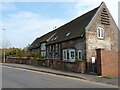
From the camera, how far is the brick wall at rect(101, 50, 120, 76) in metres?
14.9

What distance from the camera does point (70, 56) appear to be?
24.0m

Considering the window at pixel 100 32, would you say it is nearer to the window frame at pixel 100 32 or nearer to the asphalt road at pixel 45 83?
the window frame at pixel 100 32

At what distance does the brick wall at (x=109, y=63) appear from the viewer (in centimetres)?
1492

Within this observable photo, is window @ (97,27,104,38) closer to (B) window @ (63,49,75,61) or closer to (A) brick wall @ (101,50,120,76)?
(B) window @ (63,49,75,61)

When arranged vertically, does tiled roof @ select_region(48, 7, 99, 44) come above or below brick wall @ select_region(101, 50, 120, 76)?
above

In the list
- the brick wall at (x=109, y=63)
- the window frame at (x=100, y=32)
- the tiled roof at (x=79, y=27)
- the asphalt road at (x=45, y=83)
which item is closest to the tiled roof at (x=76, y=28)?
the tiled roof at (x=79, y=27)

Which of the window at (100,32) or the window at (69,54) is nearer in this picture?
the window at (100,32)

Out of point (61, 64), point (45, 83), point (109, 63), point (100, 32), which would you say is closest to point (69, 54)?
point (61, 64)

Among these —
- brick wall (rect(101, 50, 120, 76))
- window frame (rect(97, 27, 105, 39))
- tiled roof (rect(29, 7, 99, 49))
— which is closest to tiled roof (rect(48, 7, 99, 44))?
tiled roof (rect(29, 7, 99, 49))

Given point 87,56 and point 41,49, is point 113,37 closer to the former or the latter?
point 87,56

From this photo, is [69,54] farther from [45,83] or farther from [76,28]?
[45,83]

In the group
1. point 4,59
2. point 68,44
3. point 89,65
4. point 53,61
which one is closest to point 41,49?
point 4,59

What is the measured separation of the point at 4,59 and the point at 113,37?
83.1ft

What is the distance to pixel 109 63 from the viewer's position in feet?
51.7
